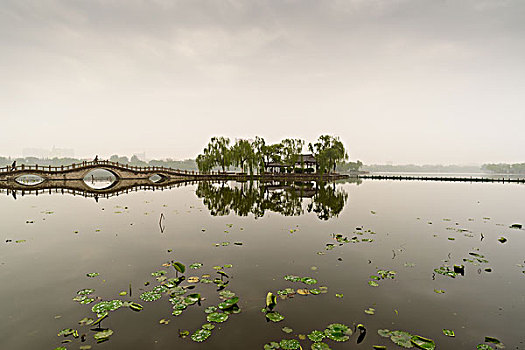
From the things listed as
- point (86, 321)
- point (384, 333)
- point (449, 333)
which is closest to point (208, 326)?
point (86, 321)

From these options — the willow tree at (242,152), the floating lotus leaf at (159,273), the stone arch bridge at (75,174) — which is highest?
the willow tree at (242,152)

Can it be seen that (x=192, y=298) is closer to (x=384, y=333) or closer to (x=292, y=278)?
(x=292, y=278)

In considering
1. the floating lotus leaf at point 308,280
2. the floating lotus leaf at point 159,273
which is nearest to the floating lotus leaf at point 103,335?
the floating lotus leaf at point 159,273

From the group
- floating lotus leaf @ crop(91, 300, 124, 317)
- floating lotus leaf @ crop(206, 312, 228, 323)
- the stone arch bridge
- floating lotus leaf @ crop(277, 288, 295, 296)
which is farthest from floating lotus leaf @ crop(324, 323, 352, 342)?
the stone arch bridge

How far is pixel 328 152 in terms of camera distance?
5509cm

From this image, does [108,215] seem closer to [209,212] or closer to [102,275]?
[209,212]

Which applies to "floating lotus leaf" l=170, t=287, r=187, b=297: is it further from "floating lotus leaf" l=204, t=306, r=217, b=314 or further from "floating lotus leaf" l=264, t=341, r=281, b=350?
"floating lotus leaf" l=264, t=341, r=281, b=350

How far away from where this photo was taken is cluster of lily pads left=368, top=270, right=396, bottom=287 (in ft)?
20.1

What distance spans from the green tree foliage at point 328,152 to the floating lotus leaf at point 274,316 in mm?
50655

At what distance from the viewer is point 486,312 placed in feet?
16.1

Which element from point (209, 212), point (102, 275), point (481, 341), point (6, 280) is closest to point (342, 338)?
point (481, 341)

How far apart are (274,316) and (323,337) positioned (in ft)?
3.16

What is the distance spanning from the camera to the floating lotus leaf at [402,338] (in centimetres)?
396

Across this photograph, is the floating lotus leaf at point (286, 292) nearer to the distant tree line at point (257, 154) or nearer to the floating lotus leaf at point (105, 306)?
the floating lotus leaf at point (105, 306)
